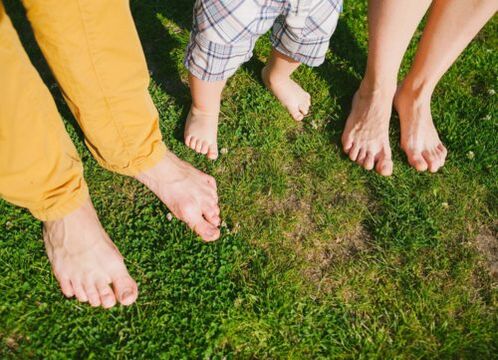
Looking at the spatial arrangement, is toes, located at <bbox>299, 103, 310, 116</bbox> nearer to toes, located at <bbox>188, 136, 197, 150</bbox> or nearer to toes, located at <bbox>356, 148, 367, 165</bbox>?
toes, located at <bbox>356, 148, 367, 165</bbox>

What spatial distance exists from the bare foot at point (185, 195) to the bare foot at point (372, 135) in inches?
34.8

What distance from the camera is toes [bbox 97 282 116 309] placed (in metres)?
2.28

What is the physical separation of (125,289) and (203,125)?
3.21 ft

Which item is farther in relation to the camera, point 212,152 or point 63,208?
point 212,152

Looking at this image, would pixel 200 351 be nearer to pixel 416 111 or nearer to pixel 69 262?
pixel 69 262

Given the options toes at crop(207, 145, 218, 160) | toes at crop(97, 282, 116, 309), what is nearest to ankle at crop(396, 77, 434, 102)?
toes at crop(207, 145, 218, 160)

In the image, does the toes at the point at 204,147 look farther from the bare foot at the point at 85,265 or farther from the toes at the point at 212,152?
the bare foot at the point at 85,265

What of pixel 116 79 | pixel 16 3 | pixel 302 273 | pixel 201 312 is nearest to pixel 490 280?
pixel 302 273

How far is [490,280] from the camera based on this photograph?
8.23 ft

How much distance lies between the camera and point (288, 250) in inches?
100

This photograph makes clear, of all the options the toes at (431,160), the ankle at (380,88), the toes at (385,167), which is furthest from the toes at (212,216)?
the toes at (431,160)

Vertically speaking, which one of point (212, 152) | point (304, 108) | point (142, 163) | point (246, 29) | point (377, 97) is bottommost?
point (212, 152)

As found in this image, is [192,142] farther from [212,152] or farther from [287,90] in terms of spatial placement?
[287,90]

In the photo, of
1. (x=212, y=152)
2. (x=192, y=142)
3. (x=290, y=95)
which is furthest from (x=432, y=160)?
(x=192, y=142)
